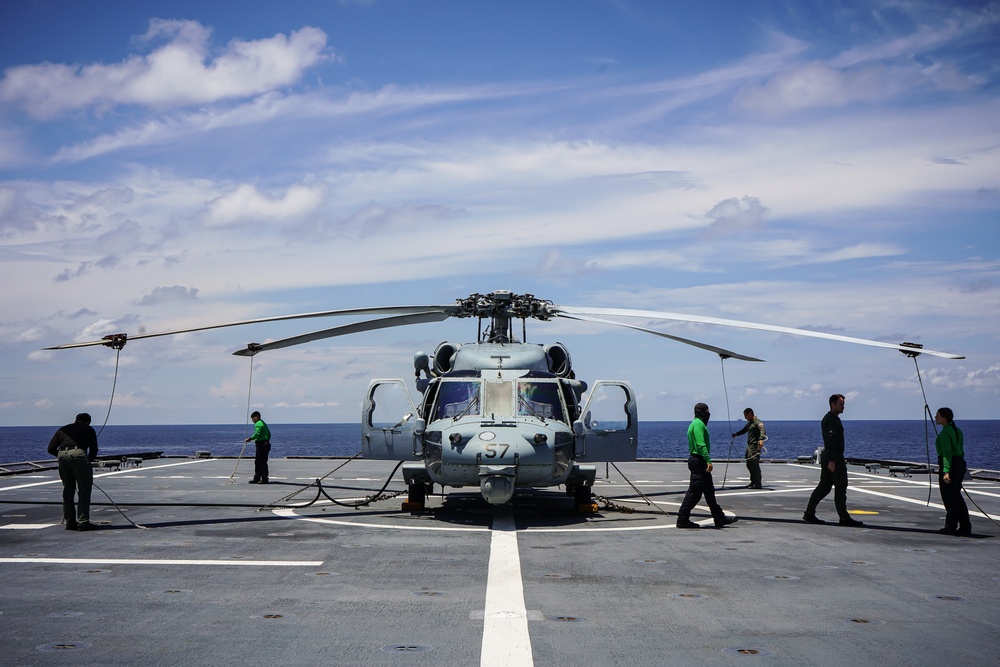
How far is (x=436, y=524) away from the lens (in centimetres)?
1464

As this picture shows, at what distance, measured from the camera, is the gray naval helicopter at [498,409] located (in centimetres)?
1367

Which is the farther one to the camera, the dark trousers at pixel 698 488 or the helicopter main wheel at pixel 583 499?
the helicopter main wheel at pixel 583 499

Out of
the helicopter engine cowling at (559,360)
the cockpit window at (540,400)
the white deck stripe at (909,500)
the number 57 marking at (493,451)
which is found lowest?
the white deck stripe at (909,500)

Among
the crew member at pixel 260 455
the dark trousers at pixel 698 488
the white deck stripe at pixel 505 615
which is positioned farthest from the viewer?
the crew member at pixel 260 455

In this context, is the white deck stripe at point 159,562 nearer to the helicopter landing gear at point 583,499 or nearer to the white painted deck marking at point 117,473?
the helicopter landing gear at point 583,499

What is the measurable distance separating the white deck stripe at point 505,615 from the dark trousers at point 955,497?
6.57 meters

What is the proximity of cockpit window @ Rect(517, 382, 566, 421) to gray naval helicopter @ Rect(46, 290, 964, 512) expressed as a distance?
18mm

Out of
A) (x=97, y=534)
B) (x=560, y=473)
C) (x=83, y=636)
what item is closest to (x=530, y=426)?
(x=560, y=473)

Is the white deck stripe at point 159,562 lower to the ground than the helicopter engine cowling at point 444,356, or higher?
lower

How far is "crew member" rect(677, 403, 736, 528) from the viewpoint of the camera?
14.0m

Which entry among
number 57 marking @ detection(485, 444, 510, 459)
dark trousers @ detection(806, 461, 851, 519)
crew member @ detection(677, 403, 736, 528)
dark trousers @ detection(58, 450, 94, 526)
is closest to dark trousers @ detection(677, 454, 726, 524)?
crew member @ detection(677, 403, 736, 528)

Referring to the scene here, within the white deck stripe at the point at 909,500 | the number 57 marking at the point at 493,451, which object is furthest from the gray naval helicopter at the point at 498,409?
the white deck stripe at the point at 909,500

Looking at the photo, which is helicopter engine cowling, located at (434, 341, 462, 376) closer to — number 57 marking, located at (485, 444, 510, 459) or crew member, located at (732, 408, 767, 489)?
number 57 marking, located at (485, 444, 510, 459)

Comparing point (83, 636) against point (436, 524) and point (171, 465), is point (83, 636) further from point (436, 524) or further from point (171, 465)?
point (171, 465)
